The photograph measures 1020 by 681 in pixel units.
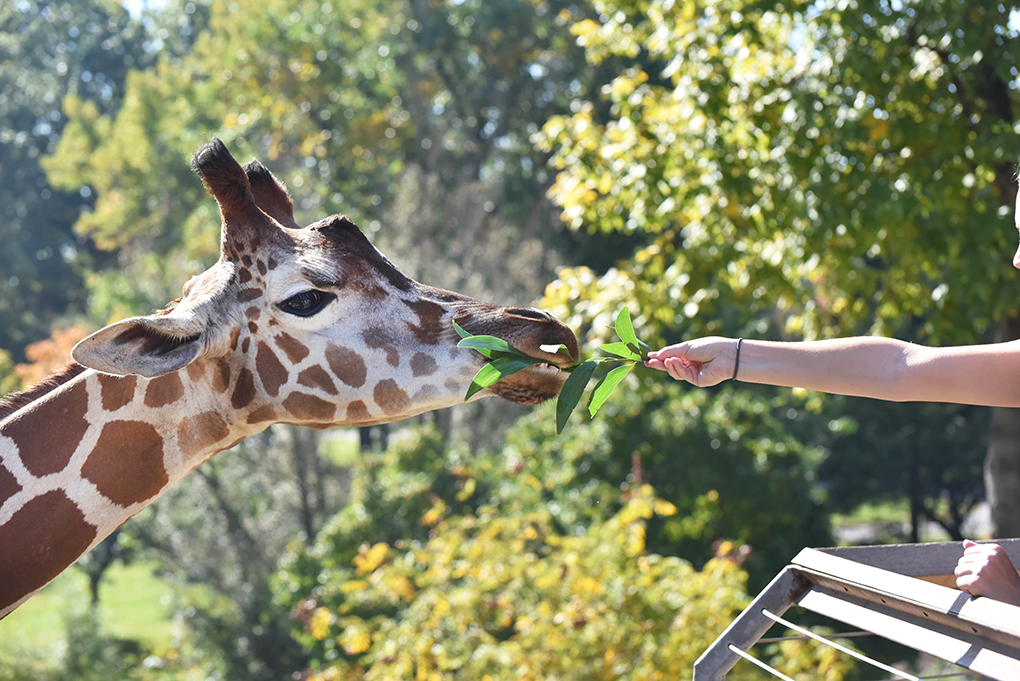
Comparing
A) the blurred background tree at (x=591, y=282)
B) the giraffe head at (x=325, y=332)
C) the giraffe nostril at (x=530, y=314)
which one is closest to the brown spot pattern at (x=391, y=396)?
the giraffe head at (x=325, y=332)

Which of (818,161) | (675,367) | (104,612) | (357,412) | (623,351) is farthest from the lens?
(104,612)

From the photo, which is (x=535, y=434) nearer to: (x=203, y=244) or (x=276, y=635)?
(x=276, y=635)

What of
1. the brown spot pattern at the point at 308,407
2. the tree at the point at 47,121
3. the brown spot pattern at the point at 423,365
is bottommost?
the brown spot pattern at the point at 308,407

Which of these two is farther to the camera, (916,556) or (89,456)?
(89,456)

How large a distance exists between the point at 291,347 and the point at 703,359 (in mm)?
1051

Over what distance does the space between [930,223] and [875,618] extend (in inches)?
170

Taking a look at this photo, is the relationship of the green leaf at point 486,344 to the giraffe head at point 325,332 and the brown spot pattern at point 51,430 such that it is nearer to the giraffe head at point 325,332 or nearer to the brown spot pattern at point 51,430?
the giraffe head at point 325,332

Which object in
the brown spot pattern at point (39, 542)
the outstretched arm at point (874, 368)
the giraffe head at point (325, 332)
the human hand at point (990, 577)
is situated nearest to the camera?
the human hand at point (990, 577)

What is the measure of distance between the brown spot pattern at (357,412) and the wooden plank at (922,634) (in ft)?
3.84

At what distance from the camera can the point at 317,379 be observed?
7.35ft

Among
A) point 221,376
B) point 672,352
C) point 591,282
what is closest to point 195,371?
point 221,376

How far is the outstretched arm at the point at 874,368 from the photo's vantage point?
175 centimetres

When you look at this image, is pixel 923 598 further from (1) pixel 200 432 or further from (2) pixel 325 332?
(1) pixel 200 432

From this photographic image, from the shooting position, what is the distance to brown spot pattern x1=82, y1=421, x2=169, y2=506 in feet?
6.93
